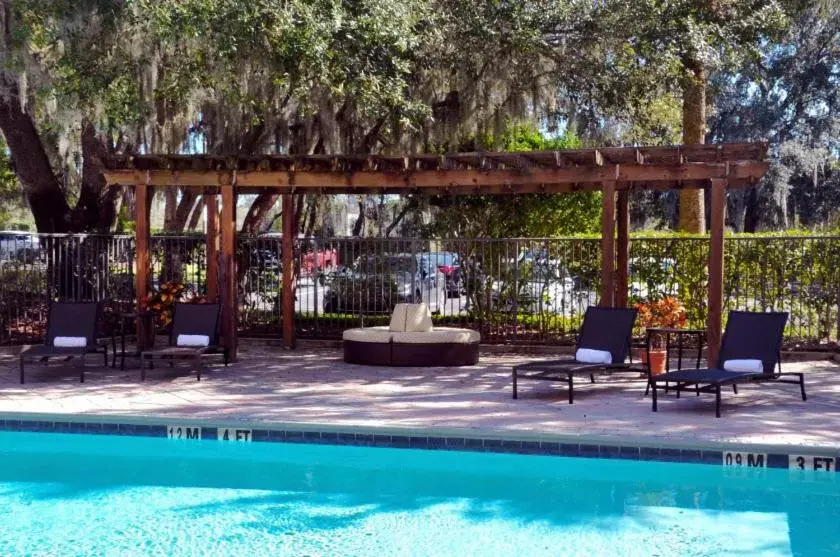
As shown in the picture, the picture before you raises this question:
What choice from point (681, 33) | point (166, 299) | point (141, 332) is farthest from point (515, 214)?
point (141, 332)

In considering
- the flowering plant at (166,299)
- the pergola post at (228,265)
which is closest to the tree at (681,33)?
the pergola post at (228,265)

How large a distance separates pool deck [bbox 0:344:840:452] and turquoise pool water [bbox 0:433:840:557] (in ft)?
0.91

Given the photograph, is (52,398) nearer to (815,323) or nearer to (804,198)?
(815,323)

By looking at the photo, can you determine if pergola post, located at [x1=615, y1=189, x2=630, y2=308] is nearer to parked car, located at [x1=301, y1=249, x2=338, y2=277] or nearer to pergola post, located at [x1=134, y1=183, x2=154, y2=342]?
parked car, located at [x1=301, y1=249, x2=338, y2=277]

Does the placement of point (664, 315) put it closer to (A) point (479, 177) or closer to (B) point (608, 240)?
(B) point (608, 240)

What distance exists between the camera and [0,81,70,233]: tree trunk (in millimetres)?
14531

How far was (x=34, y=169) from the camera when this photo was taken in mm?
14945

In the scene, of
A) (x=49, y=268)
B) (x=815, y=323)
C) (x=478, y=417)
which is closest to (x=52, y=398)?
(x=478, y=417)

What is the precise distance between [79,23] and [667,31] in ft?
23.4

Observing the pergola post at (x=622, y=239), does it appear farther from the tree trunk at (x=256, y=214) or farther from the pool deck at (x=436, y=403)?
the tree trunk at (x=256, y=214)

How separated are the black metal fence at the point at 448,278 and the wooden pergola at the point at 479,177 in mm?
1418

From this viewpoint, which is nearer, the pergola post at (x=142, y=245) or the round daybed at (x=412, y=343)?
the round daybed at (x=412, y=343)

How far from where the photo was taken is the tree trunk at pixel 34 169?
14531 mm

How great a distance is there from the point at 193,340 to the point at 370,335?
6.89ft
